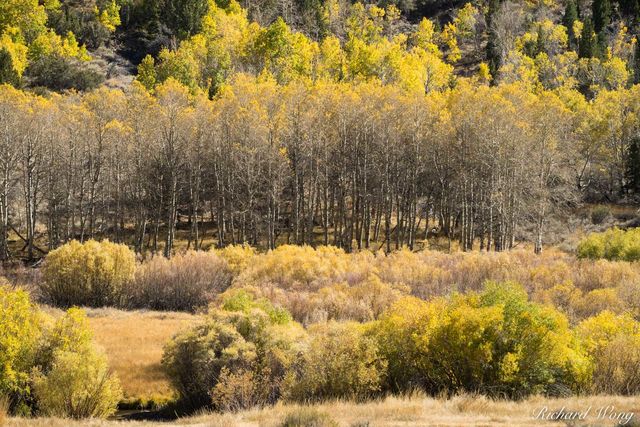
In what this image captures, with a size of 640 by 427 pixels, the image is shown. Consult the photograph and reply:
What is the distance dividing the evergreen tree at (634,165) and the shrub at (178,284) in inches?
1710

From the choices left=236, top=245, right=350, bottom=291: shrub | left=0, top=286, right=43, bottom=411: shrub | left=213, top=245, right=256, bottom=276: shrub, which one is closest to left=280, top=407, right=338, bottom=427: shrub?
left=0, top=286, right=43, bottom=411: shrub

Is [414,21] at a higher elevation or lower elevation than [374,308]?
higher

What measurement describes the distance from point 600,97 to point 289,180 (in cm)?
3683

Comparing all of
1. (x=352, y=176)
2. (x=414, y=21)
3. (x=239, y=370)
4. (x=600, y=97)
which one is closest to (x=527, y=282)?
(x=239, y=370)

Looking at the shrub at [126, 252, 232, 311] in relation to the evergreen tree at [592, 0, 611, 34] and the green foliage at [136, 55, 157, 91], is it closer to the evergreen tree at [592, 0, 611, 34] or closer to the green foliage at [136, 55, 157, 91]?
the green foliage at [136, 55, 157, 91]

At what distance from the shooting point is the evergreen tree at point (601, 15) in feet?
343

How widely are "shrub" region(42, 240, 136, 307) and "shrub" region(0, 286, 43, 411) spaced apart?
53.8 feet

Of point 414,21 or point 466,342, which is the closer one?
point 466,342

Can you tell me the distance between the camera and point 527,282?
33781mm

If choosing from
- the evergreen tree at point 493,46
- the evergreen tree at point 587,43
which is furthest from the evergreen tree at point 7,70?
the evergreen tree at point 587,43

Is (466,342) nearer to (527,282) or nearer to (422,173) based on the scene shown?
(527,282)

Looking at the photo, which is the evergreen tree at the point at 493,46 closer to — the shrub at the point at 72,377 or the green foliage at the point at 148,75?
the green foliage at the point at 148,75

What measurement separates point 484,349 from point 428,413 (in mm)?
3618

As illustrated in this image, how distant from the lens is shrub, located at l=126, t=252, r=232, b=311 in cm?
3772
